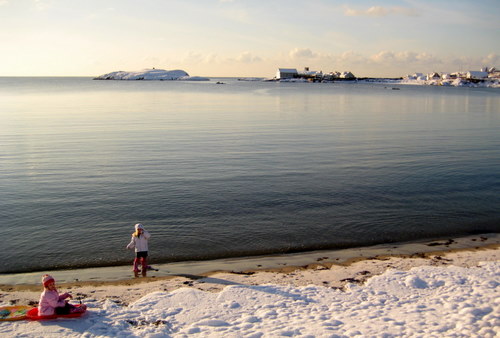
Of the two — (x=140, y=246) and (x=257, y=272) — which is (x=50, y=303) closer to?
(x=140, y=246)

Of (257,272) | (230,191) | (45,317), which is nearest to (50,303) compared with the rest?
(45,317)

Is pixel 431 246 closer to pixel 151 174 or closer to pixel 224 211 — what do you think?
pixel 224 211

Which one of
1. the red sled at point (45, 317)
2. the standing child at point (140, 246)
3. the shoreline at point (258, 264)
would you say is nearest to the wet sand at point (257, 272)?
the shoreline at point (258, 264)

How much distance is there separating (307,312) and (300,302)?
57cm

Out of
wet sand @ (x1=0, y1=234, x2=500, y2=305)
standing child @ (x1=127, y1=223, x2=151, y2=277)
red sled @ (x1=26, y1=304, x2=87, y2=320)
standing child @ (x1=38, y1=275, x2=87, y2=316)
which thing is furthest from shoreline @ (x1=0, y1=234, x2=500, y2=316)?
standing child @ (x1=38, y1=275, x2=87, y2=316)

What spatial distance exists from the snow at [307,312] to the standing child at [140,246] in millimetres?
2148

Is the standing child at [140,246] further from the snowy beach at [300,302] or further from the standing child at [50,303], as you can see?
the standing child at [50,303]

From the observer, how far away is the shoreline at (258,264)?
1359 cm

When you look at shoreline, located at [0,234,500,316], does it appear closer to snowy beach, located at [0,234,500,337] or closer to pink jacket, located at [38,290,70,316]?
snowy beach, located at [0,234,500,337]

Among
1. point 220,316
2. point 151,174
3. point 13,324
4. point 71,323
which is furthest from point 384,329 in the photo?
point 151,174

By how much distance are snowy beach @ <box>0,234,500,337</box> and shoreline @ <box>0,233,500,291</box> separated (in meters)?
0.19

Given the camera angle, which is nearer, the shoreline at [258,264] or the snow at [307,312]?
the snow at [307,312]

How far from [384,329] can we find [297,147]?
25999 mm

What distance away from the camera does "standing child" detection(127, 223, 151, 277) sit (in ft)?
44.1
